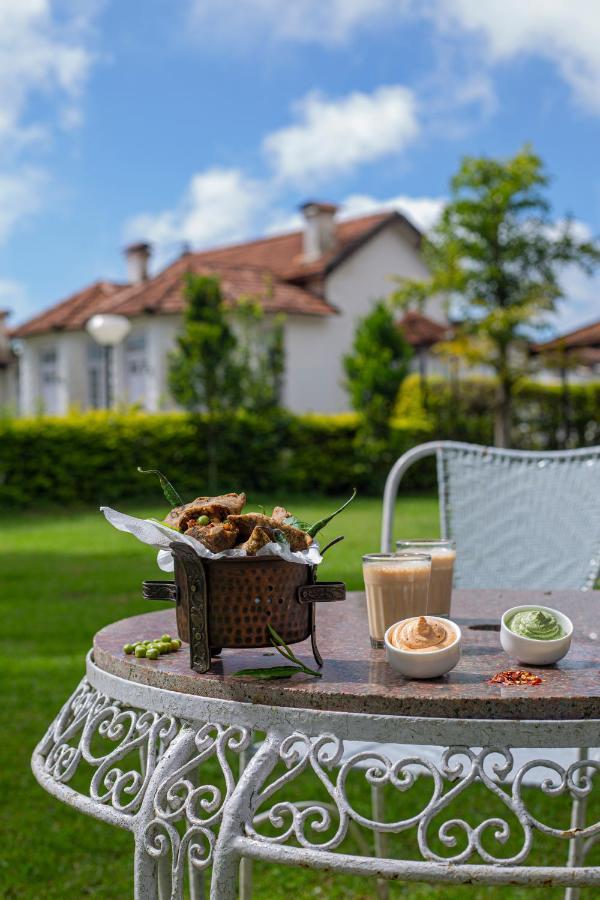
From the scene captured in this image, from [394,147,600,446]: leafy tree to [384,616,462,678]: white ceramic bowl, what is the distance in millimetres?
17125

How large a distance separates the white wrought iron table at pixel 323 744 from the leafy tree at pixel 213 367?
14.3m

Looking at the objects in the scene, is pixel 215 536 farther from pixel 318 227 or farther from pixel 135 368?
pixel 318 227

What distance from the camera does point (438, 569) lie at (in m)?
1.78

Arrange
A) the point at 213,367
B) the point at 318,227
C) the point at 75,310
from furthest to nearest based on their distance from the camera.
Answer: the point at 75,310 < the point at 318,227 < the point at 213,367

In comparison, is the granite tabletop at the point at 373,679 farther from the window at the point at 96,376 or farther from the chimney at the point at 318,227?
the window at the point at 96,376

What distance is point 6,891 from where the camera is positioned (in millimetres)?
3129

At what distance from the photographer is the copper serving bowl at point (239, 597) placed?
4.53 ft

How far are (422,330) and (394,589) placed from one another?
23647 millimetres

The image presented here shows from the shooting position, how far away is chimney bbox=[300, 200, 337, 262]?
24234mm

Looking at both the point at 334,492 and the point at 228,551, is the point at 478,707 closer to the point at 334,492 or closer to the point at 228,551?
the point at 228,551

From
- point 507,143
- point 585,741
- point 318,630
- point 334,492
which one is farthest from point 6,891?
point 507,143

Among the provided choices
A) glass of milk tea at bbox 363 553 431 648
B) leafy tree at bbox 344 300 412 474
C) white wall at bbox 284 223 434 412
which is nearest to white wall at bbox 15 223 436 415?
white wall at bbox 284 223 434 412

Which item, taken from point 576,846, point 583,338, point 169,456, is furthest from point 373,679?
point 169,456

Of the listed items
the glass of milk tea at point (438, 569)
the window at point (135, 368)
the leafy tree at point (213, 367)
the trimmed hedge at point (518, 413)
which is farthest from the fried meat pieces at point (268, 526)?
the window at point (135, 368)
